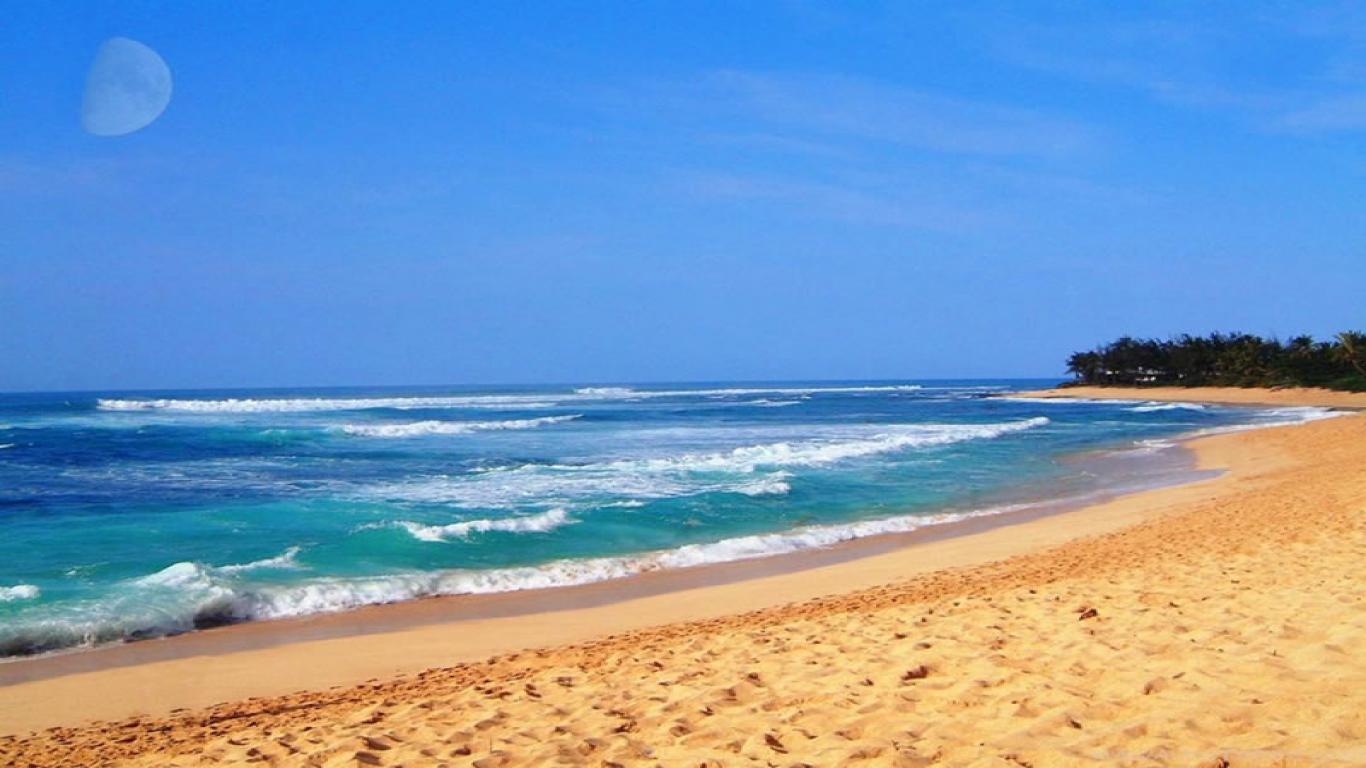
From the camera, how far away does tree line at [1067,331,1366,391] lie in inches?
2616

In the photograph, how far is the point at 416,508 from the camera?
1745cm

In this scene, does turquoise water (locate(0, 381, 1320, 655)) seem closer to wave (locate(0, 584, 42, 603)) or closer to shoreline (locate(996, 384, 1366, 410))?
wave (locate(0, 584, 42, 603))

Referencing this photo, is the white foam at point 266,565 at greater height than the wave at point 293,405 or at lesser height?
lesser

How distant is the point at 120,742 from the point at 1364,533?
37.6ft

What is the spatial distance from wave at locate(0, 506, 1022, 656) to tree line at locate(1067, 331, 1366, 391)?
208 feet

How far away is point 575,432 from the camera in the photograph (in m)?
39.8

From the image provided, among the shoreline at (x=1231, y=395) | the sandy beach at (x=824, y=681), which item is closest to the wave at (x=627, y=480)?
the sandy beach at (x=824, y=681)

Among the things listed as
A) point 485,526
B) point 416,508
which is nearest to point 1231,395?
point 416,508

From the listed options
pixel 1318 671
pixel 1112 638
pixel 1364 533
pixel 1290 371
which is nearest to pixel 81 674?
pixel 1112 638

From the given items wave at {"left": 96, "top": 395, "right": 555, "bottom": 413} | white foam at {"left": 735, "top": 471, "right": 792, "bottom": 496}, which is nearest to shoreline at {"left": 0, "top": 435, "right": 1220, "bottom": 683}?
white foam at {"left": 735, "top": 471, "right": 792, "bottom": 496}

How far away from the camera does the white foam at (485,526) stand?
47.6 ft

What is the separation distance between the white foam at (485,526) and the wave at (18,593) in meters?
4.76

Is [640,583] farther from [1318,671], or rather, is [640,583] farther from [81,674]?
[1318,671]

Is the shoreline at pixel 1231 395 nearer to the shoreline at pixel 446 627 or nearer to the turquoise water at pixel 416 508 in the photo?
the turquoise water at pixel 416 508
